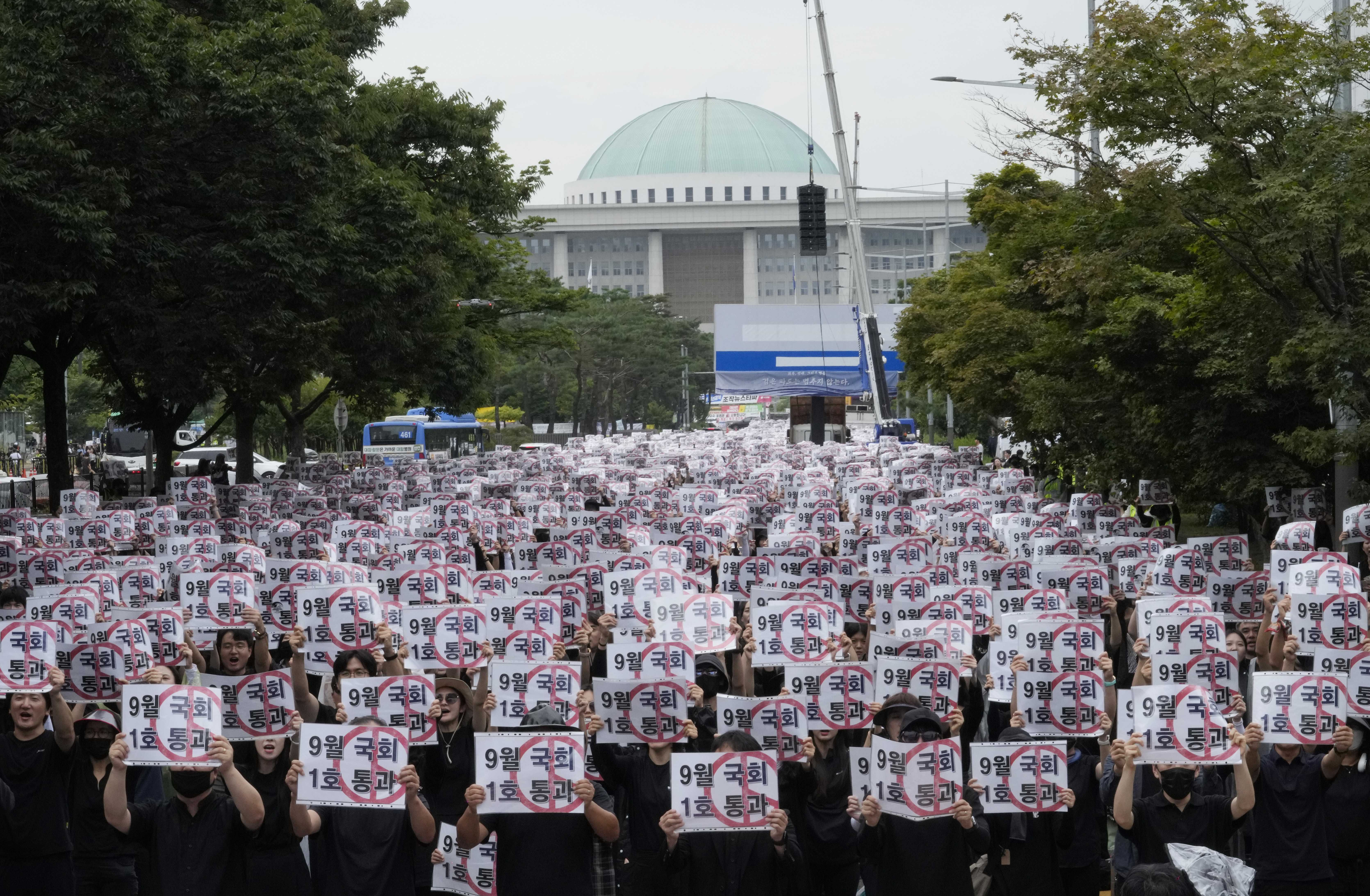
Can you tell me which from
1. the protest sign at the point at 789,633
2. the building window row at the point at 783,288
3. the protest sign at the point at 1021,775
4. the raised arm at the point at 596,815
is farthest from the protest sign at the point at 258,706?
the building window row at the point at 783,288

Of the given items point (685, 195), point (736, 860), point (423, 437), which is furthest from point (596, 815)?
point (685, 195)

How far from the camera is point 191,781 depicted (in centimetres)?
717

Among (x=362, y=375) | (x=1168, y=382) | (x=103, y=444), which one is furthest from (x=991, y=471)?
(x=103, y=444)

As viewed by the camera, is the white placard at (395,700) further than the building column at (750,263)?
No

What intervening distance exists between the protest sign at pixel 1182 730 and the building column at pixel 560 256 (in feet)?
508

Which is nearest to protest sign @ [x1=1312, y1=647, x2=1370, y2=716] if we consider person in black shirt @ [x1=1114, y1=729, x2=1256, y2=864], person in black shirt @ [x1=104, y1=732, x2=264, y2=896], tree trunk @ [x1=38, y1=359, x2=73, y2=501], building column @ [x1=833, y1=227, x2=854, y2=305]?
person in black shirt @ [x1=1114, y1=729, x2=1256, y2=864]

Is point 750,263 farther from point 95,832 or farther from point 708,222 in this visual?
point 95,832

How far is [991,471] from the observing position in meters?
36.2

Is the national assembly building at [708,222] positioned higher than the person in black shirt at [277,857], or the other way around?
the national assembly building at [708,222]

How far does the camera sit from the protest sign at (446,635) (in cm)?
1056

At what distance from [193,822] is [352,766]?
0.71m

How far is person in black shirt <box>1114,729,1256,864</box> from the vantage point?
739 centimetres

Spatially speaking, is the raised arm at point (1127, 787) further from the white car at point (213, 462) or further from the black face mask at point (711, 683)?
the white car at point (213, 462)

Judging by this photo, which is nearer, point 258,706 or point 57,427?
point 258,706
